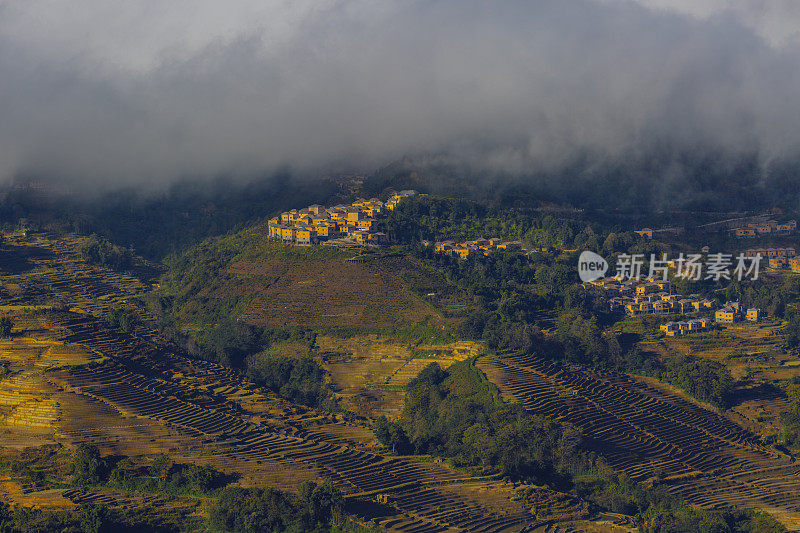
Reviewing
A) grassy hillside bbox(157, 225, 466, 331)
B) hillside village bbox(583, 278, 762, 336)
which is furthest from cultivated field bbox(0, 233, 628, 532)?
hillside village bbox(583, 278, 762, 336)

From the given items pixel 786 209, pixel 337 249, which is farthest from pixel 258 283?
pixel 786 209

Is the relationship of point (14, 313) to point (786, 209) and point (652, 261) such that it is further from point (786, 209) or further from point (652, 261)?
point (786, 209)

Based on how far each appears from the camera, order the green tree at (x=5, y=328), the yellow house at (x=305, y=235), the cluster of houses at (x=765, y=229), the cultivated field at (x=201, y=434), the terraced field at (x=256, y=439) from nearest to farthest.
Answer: the cultivated field at (x=201, y=434) < the terraced field at (x=256, y=439) < the green tree at (x=5, y=328) < the yellow house at (x=305, y=235) < the cluster of houses at (x=765, y=229)

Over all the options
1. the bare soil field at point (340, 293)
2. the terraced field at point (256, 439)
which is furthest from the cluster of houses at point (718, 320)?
the terraced field at point (256, 439)

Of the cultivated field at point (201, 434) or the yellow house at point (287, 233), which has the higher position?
the yellow house at point (287, 233)

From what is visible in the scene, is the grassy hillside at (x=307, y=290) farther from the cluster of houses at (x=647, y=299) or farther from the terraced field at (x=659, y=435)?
the cluster of houses at (x=647, y=299)

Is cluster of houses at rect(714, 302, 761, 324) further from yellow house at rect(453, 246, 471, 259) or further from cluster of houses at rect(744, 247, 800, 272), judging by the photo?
yellow house at rect(453, 246, 471, 259)
